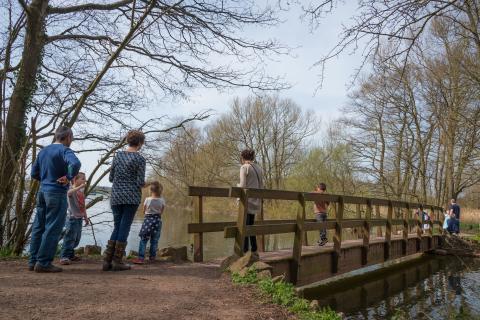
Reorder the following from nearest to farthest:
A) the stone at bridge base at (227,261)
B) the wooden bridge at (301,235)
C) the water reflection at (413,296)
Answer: the stone at bridge base at (227,261)
the wooden bridge at (301,235)
the water reflection at (413,296)

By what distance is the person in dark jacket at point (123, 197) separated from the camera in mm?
5480

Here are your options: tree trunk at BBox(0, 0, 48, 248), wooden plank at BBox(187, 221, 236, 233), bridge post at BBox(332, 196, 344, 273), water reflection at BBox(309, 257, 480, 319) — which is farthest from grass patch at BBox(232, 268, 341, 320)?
tree trunk at BBox(0, 0, 48, 248)

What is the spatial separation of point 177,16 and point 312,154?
84.5 ft

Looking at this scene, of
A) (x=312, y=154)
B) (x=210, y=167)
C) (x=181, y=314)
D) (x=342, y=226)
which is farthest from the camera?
(x=312, y=154)

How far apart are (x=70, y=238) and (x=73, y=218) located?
0.33m

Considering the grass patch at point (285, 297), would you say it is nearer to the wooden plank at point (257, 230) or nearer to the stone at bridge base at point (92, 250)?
Answer: the wooden plank at point (257, 230)

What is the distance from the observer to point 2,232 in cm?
727

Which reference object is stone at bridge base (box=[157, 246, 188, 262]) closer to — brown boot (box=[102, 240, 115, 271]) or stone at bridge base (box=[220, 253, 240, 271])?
stone at bridge base (box=[220, 253, 240, 271])

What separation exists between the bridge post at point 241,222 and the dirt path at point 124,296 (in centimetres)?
64

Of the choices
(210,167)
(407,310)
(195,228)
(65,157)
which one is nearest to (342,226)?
(407,310)

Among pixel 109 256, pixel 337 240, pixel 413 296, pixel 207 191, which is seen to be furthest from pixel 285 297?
pixel 413 296

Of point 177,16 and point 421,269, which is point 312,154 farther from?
point 177,16

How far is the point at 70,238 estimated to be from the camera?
6.11 metres

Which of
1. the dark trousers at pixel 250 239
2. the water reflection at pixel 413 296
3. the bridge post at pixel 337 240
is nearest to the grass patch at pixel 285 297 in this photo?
the dark trousers at pixel 250 239
